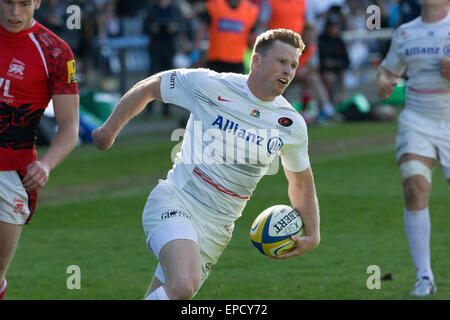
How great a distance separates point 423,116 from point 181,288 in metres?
3.69

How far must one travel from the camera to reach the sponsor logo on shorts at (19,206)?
665 centimetres

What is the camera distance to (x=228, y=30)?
17.5 metres

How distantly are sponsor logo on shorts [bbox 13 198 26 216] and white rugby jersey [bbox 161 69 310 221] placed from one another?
1.15 m

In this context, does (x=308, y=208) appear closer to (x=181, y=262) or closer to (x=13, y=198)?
(x=181, y=262)

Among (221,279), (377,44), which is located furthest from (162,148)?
(377,44)

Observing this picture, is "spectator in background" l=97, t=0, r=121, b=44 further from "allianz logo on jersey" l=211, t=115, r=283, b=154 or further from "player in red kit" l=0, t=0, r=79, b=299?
"allianz logo on jersey" l=211, t=115, r=283, b=154

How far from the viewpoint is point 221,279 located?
28.5 ft

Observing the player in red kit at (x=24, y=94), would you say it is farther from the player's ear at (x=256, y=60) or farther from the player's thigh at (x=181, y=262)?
the player's ear at (x=256, y=60)

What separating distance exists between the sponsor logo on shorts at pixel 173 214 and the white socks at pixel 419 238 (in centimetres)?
284

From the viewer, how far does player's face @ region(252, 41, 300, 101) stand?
20.1 ft

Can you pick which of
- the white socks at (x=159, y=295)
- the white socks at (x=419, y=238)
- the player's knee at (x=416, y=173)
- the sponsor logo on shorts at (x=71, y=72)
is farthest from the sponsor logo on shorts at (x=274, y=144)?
the white socks at (x=419, y=238)

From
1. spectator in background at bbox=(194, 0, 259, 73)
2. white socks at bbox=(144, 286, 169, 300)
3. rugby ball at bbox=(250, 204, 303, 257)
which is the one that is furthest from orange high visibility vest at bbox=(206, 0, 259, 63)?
white socks at bbox=(144, 286, 169, 300)

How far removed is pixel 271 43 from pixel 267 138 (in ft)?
2.08

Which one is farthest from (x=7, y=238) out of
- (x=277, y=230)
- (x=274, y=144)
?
(x=274, y=144)
